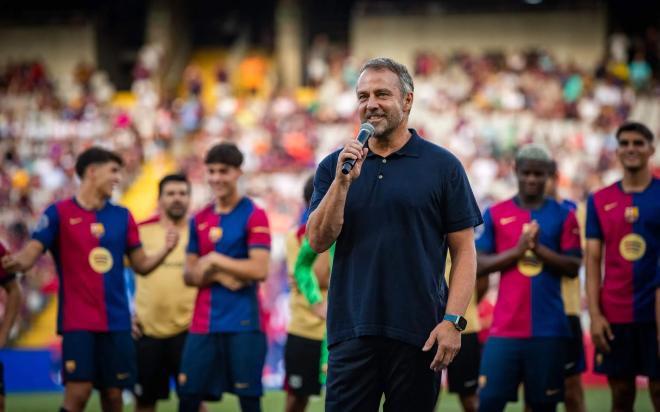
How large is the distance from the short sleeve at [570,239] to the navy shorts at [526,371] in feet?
2.25

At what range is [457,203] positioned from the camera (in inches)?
207

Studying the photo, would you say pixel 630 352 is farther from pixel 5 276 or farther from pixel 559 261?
pixel 5 276

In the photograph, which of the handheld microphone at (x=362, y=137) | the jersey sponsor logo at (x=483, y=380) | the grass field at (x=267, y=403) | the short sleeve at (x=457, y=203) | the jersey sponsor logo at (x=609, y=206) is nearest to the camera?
the handheld microphone at (x=362, y=137)

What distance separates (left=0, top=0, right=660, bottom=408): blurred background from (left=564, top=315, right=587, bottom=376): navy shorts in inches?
394

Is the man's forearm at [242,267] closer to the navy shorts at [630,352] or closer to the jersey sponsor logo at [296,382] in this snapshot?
the jersey sponsor logo at [296,382]

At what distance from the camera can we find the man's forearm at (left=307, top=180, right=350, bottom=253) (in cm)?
499

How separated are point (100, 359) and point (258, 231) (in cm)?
161

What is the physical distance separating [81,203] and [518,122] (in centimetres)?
1788

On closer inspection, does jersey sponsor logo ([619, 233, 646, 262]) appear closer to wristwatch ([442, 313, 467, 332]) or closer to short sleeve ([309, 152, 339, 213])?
wristwatch ([442, 313, 467, 332])

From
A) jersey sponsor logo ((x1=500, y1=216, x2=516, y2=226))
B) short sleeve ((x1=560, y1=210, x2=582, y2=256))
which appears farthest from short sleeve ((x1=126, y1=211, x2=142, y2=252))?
short sleeve ((x1=560, y1=210, x2=582, y2=256))

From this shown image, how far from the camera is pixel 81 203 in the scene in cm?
845

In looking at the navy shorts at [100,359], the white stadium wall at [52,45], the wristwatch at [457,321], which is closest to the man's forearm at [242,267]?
the navy shorts at [100,359]

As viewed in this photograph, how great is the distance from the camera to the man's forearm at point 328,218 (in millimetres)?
4992

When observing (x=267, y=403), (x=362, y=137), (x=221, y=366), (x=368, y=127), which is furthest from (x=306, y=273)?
(x=267, y=403)
